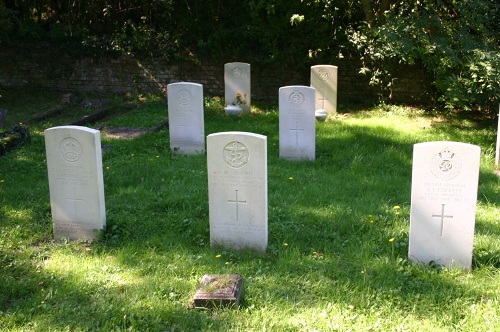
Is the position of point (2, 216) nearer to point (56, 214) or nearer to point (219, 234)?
point (56, 214)

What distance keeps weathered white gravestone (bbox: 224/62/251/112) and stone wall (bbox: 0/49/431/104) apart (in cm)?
188

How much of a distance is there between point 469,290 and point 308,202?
2521 mm

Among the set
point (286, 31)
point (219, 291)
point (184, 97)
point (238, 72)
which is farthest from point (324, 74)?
point (219, 291)

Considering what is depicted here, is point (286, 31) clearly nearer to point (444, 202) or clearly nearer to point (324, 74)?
point (324, 74)

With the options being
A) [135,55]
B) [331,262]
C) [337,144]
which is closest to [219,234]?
[331,262]

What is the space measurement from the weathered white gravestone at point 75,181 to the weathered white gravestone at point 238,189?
1188 mm

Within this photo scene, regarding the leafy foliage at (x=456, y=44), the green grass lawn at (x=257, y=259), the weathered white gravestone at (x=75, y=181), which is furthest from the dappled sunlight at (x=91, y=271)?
the leafy foliage at (x=456, y=44)

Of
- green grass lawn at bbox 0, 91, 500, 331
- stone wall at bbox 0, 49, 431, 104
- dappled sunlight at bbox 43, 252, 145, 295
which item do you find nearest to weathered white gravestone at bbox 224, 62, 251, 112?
stone wall at bbox 0, 49, 431, 104

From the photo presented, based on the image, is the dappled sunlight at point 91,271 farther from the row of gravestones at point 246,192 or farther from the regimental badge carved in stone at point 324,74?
the regimental badge carved in stone at point 324,74

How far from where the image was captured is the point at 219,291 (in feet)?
15.5

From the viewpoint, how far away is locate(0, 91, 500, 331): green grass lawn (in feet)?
14.9

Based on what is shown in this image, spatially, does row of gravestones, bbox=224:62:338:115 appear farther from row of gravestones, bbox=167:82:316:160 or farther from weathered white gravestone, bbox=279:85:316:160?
weathered white gravestone, bbox=279:85:316:160

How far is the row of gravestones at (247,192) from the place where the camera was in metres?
5.27

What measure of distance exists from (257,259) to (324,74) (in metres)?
8.25
